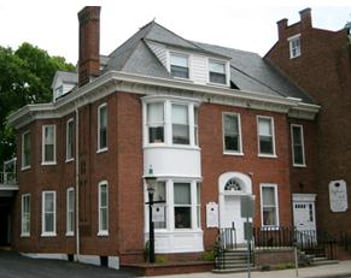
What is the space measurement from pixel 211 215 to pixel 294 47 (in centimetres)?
1298

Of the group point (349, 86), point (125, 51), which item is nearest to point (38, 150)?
point (125, 51)

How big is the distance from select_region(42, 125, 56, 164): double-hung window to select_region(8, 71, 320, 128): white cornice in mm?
635

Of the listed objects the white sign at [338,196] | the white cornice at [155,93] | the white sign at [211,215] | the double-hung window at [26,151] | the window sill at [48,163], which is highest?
the white cornice at [155,93]

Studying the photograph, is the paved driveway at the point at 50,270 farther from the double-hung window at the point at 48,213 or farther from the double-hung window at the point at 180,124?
the double-hung window at the point at 180,124

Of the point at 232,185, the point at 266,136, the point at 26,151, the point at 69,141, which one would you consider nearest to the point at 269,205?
the point at 232,185

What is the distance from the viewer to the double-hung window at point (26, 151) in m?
32.1

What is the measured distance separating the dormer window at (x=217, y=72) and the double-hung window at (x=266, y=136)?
105 inches

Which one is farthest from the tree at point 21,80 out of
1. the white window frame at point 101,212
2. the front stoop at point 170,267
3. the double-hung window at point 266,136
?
the front stoop at point 170,267

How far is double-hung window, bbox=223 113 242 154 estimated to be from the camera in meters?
28.2

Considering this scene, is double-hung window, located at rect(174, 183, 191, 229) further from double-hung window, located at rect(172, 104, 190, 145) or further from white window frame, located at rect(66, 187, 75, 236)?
white window frame, located at rect(66, 187, 75, 236)

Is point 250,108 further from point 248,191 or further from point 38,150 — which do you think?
point 38,150

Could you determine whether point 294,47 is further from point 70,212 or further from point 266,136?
point 70,212

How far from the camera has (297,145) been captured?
32344mm

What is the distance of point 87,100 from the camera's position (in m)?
27.8
